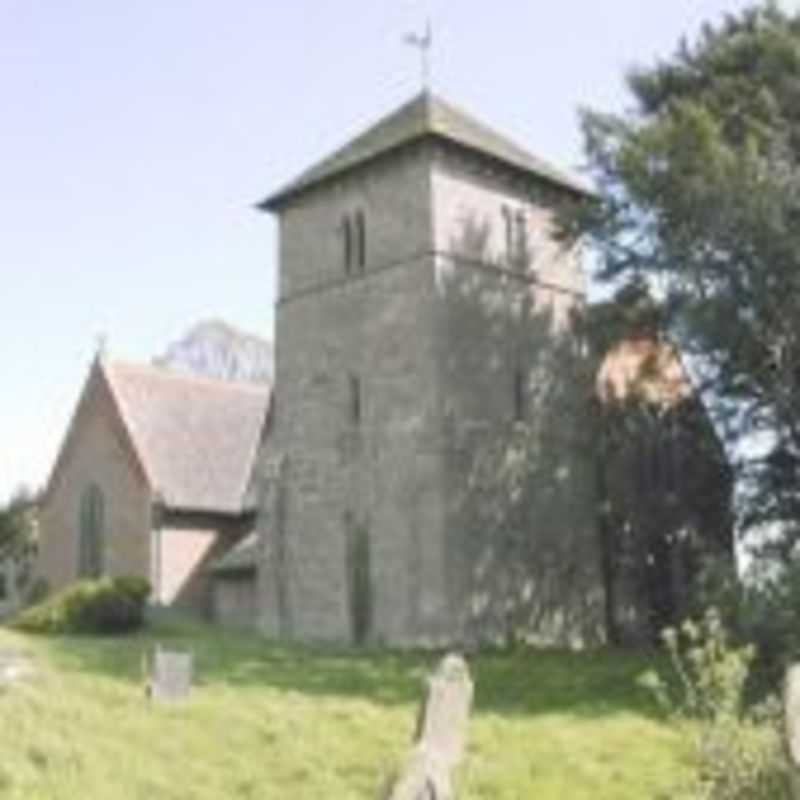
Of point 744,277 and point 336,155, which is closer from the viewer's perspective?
point 744,277

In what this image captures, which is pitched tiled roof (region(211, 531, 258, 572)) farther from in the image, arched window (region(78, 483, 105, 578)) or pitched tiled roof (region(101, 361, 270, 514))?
arched window (region(78, 483, 105, 578))

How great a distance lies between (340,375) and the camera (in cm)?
3975

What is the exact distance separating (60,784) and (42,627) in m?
24.0

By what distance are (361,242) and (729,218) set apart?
11.5 meters

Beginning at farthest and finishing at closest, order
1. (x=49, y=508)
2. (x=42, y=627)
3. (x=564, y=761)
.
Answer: (x=49, y=508)
(x=42, y=627)
(x=564, y=761)

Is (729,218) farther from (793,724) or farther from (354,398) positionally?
(793,724)

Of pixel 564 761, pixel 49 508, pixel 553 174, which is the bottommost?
pixel 564 761

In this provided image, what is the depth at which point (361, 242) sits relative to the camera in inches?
1580

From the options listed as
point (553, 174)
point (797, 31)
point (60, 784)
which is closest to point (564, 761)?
point (60, 784)

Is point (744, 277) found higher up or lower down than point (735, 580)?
higher up

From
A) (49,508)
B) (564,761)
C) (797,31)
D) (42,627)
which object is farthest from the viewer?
(49,508)

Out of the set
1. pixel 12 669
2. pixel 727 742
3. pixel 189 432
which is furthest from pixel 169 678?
pixel 189 432

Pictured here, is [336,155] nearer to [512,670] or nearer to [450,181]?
[450,181]

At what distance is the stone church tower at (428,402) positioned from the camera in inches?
1451
